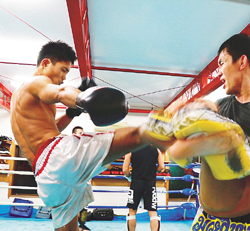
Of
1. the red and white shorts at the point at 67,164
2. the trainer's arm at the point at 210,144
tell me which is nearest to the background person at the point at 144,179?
the red and white shorts at the point at 67,164

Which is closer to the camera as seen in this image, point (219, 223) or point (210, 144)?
point (210, 144)

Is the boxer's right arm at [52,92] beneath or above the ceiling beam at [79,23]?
beneath

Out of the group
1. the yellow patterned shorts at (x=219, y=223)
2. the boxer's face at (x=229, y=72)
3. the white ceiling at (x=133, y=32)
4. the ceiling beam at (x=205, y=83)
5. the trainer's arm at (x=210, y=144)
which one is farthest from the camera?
the ceiling beam at (x=205, y=83)

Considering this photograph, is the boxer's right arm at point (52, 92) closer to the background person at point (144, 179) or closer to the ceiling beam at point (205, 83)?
the background person at point (144, 179)

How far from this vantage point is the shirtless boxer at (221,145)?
0.51 m

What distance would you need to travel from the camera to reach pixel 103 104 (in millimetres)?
970

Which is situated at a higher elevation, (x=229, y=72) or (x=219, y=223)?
(x=229, y=72)

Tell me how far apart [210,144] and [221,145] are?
0.02 m

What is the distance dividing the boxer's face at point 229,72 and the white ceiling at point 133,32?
3.25m

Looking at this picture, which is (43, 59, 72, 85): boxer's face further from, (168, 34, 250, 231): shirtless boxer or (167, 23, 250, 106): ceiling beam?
(167, 23, 250, 106): ceiling beam

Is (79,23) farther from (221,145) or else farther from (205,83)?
(205,83)

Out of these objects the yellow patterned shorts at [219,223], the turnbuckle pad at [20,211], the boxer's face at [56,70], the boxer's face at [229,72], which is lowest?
the turnbuckle pad at [20,211]

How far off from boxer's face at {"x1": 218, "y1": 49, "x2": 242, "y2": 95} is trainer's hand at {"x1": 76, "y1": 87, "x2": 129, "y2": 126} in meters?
0.43

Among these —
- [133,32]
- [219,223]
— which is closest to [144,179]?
[219,223]
